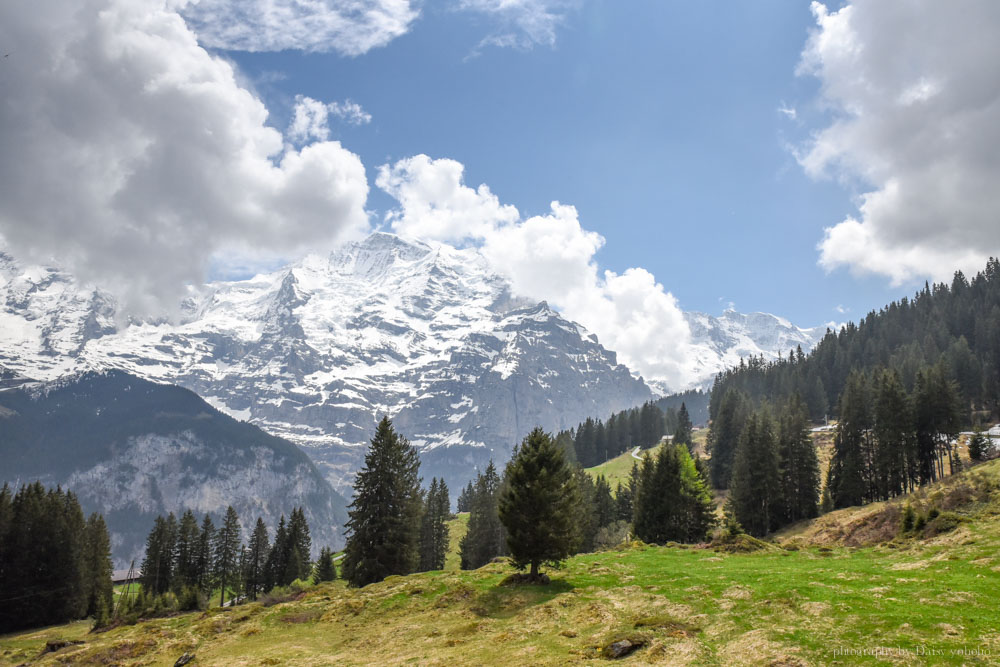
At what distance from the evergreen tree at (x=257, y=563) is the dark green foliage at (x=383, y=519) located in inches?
2492

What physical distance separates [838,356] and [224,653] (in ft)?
630

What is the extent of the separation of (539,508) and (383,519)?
2378 cm

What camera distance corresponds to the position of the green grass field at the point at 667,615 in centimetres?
2294

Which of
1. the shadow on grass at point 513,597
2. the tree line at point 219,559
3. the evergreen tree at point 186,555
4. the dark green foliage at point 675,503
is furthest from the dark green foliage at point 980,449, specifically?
the evergreen tree at point 186,555

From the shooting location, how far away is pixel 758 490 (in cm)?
8119

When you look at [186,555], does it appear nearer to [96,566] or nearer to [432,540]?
[96,566]

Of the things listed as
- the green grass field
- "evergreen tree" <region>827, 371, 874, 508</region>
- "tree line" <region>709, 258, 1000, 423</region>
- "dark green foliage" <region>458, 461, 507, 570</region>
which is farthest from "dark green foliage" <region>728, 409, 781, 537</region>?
"tree line" <region>709, 258, 1000, 423</region>

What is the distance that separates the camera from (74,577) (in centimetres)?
7944

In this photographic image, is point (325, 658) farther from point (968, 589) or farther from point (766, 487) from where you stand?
point (766, 487)

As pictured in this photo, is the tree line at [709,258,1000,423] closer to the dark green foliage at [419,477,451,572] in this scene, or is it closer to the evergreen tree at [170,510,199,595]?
the dark green foliage at [419,477,451,572]

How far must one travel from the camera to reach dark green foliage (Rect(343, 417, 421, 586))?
198 ft

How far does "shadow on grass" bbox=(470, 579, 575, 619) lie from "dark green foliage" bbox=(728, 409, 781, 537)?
49.6m

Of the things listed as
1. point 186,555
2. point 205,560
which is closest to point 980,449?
point 205,560

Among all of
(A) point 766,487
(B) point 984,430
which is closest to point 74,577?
(A) point 766,487
